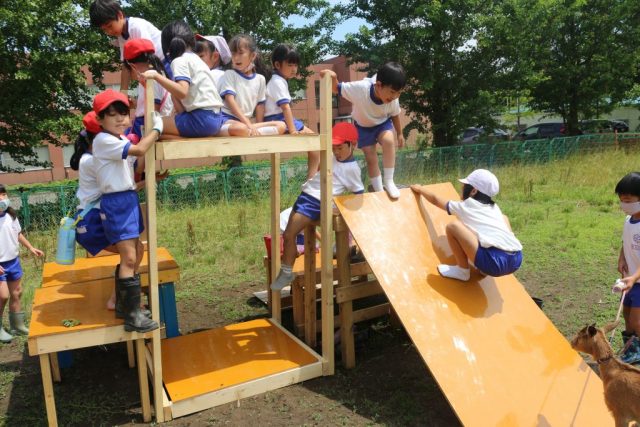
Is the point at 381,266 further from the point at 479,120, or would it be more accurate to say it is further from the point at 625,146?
the point at 625,146

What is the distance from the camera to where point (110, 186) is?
137 inches

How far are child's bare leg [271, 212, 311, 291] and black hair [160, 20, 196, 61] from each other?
1.68 meters

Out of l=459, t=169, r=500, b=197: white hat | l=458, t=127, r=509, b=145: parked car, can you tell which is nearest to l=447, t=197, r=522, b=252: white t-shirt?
l=459, t=169, r=500, b=197: white hat

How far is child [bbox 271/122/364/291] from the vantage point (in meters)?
4.53

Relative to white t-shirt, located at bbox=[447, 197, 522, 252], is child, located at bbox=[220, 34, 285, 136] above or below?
above

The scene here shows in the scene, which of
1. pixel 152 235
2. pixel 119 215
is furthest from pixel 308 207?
pixel 119 215

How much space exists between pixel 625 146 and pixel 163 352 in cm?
1918

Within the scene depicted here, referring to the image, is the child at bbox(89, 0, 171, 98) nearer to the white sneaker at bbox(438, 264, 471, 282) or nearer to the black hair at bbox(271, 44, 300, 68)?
the black hair at bbox(271, 44, 300, 68)

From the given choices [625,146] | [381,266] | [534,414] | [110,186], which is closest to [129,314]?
[110,186]

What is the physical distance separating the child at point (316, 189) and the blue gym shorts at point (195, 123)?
1.09 metres

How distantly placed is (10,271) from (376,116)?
4.06 m

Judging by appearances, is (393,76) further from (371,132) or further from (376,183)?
(376,183)

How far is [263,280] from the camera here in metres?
7.13

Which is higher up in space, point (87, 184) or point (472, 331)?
point (87, 184)
